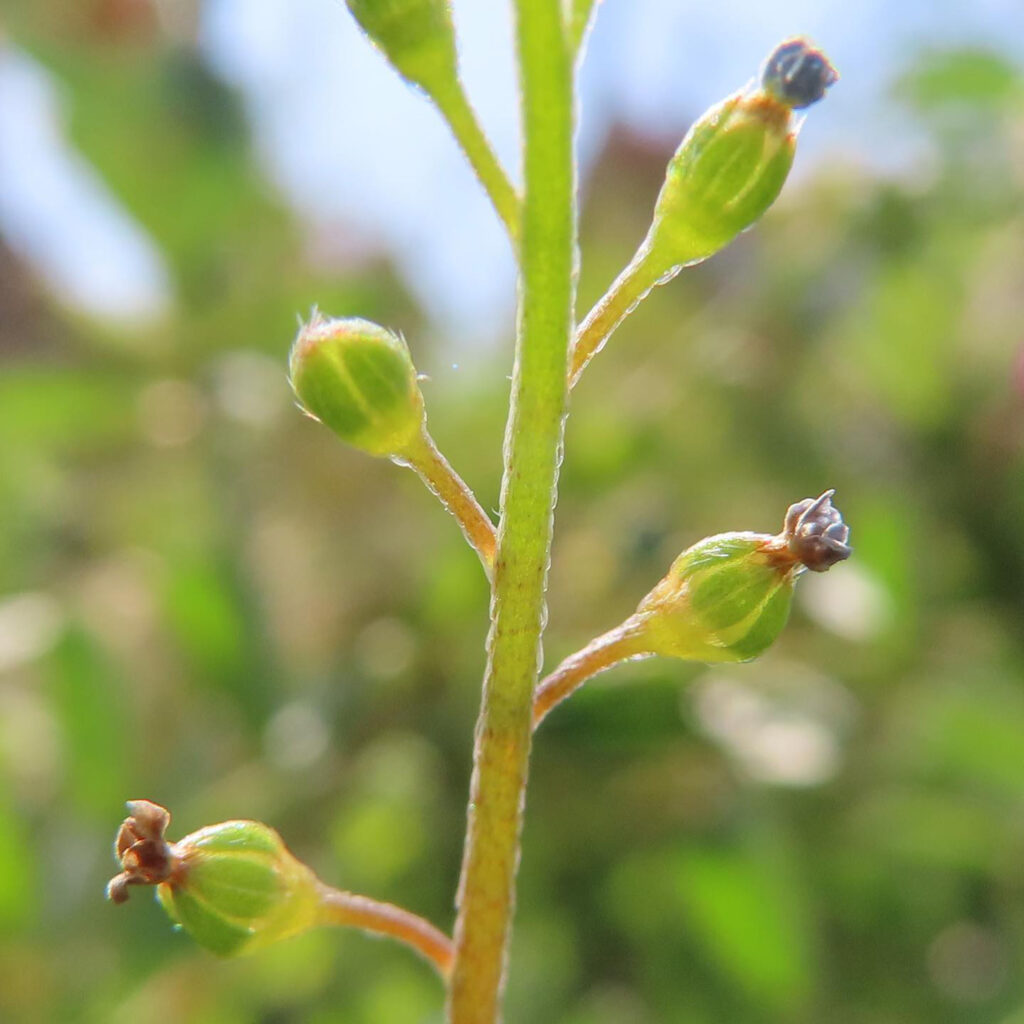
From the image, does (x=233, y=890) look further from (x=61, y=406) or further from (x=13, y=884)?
(x=61, y=406)

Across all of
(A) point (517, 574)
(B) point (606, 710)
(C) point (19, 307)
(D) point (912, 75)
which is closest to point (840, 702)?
(B) point (606, 710)

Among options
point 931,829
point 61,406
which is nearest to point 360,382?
point 931,829

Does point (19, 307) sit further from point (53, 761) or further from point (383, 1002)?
point (383, 1002)

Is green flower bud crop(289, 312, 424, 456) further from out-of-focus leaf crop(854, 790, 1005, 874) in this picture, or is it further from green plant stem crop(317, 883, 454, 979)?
out-of-focus leaf crop(854, 790, 1005, 874)

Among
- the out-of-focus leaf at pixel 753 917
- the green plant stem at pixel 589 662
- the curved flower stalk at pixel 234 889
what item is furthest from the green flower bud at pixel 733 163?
the out-of-focus leaf at pixel 753 917

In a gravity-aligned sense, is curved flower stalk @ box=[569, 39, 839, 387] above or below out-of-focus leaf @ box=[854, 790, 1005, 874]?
above

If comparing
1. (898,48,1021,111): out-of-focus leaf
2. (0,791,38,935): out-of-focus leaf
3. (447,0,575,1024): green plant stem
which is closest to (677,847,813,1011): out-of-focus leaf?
(0,791,38,935): out-of-focus leaf

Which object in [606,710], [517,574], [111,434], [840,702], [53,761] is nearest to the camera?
[517,574]

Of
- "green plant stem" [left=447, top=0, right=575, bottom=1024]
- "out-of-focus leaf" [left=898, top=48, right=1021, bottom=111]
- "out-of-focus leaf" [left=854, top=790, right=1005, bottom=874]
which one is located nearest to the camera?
"green plant stem" [left=447, top=0, right=575, bottom=1024]

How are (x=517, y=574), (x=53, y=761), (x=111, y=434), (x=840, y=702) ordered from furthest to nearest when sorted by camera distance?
(x=111, y=434), (x=53, y=761), (x=840, y=702), (x=517, y=574)
